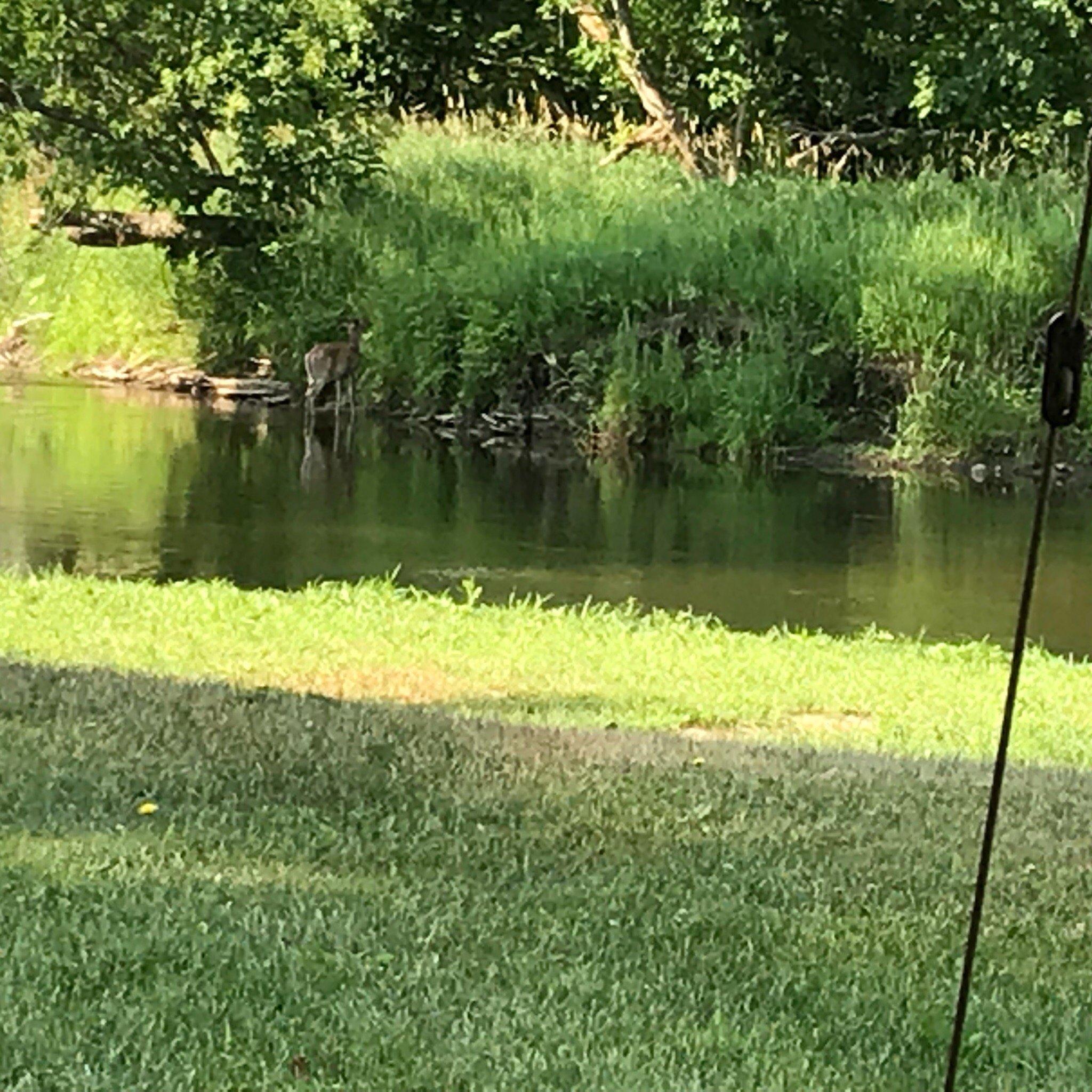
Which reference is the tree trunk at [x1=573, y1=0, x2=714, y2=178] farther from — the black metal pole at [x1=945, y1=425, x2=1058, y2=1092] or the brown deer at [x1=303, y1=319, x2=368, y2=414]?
the black metal pole at [x1=945, y1=425, x2=1058, y2=1092]

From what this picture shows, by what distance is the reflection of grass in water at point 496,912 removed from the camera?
126 inches

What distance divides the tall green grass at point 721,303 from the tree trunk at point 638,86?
3.54 meters

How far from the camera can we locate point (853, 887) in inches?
171

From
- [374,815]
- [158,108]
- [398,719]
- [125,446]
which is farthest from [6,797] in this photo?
[158,108]

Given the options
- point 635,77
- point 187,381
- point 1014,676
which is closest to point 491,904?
point 1014,676

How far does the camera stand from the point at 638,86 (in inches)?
1025

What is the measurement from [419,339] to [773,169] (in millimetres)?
5692

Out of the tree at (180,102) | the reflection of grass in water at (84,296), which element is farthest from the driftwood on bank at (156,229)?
the reflection of grass in water at (84,296)

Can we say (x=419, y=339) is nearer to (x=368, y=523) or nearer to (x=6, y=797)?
(x=368, y=523)

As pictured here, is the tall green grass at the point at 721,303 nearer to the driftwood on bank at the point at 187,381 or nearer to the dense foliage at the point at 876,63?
the driftwood on bank at the point at 187,381

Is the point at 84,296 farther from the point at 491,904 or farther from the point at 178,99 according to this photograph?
the point at 491,904

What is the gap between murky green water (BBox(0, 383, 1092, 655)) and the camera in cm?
1218

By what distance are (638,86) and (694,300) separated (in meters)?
7.72

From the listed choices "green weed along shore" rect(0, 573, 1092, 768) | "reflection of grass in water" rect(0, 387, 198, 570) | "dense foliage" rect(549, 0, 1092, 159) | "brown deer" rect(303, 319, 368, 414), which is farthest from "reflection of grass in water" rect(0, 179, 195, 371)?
"green weed along shore" rect(0, 573, 1092, 768)
